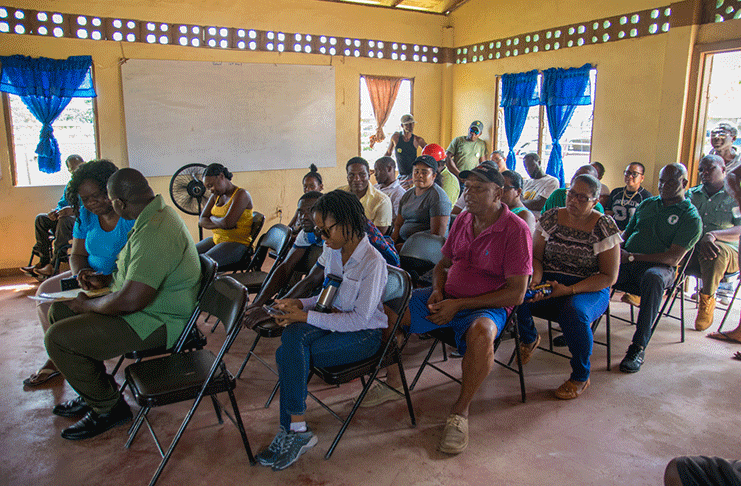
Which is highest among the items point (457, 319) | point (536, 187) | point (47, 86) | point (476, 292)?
point (47, 86)

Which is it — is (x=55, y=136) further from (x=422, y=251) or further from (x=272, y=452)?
(x=272, y=452)

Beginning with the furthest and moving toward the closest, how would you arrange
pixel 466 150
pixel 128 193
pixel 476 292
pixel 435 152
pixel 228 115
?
pixel 466 150, pixel 228 115, pixel 435 152, pixel 476 292, pixel 128 193

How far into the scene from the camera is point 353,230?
241 cm

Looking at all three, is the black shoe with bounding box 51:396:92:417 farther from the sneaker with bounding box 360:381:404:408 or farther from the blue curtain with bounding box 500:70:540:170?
the blue curtain with bounding box 500:70:540:170

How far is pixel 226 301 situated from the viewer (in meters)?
2.33

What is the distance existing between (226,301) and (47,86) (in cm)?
502

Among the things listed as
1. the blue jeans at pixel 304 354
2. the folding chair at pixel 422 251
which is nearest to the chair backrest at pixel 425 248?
the folding chair at pixel 422 251

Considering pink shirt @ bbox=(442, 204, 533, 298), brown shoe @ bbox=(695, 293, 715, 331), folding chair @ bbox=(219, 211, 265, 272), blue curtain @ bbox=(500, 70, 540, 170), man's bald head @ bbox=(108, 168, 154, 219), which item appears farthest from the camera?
blue curtain @ bbox=(500, 70, 540, 170)

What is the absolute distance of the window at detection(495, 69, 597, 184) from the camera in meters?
6.56

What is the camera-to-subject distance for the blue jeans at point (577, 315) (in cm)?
294

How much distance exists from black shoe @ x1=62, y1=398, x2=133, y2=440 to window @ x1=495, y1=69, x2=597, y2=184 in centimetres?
594

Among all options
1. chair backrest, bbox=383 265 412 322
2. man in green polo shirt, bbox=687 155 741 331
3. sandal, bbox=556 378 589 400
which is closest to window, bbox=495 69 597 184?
man in green polo shirt, bbox=687 155 741 331

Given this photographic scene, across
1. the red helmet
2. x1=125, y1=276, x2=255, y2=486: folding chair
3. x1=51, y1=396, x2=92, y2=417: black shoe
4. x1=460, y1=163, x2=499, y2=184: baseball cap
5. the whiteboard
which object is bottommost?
x1=51, y1=396, x2=92, y2=417: black shoe

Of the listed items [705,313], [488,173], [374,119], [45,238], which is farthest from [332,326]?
[374,119]
